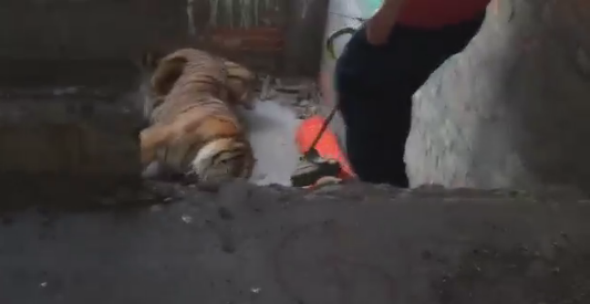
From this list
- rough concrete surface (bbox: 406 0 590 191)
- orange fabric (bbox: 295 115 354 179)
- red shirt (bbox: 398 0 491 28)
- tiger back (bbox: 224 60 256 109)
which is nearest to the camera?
rough concrete surface (bbox: 406 0 590 191)

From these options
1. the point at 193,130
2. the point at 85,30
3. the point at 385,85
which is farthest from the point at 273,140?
the point at 85,30

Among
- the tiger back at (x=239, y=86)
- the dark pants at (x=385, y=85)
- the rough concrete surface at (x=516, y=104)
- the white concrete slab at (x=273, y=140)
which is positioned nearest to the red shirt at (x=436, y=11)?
the dark pants at (x=385, y=85)

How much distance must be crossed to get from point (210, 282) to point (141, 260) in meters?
0.10

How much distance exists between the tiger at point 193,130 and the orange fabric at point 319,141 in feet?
0.90

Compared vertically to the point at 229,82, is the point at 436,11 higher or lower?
higher

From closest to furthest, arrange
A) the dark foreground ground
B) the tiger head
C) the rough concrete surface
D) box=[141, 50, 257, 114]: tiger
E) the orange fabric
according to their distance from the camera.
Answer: the dark foreground ground
the rough concrete surface
the tiger head
the orange fabric
box=[141, 50, 257, 114]: tiger

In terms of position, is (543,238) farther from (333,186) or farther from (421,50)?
(421,50)

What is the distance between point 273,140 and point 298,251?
2054mm

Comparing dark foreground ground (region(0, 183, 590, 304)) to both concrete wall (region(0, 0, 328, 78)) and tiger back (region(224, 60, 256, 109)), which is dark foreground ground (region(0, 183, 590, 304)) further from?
tiger back (region(224, 60, 256, 109))

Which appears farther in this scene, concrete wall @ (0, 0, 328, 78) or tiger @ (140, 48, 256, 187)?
tiger @ (140, 48, 256, 187)

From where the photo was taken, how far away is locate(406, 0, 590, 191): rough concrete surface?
4.73 ft

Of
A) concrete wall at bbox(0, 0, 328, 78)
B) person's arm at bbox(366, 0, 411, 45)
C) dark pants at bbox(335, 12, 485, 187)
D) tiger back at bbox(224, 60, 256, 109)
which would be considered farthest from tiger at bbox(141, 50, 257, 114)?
concrete wall at bbox(0, 0, 328, 78)

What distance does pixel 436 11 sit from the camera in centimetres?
160

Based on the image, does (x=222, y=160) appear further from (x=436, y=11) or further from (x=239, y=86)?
(x=436, y=11)
